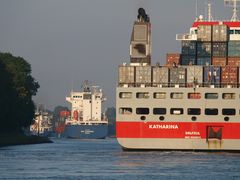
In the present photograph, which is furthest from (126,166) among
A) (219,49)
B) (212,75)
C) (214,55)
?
(219,49)

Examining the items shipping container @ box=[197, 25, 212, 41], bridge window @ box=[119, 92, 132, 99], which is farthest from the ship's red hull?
shipping container @ box=[197, 25, 212, 41]

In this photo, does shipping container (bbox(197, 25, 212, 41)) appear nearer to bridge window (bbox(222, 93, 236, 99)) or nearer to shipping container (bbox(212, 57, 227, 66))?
shipping container (bbox(212, 57, 227, 66))

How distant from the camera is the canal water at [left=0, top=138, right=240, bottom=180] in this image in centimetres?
7394

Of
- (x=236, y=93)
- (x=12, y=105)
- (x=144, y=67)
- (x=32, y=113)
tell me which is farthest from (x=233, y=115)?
(x=32, y=113)

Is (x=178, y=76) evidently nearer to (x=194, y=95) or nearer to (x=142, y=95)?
(x=194, y=95)

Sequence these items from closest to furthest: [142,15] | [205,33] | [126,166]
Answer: [126,166] → [142,15] → [205,33]

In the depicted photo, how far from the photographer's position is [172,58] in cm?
11338

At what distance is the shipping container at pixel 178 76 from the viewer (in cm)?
10775

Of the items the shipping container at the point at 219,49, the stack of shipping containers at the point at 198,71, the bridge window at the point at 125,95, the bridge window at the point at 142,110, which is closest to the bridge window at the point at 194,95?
the stack of shipping containers at the point at 198,71

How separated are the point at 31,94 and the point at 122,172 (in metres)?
93.0

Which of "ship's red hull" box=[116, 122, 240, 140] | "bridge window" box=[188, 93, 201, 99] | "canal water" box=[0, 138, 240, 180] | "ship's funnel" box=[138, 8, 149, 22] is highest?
"ship's funnel" box=[138, 8, 149, 22]

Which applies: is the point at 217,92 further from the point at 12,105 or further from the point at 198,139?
the point at 12,105

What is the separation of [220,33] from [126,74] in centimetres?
1143

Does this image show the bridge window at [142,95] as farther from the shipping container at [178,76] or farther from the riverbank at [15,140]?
the riverbank at [15,140]
